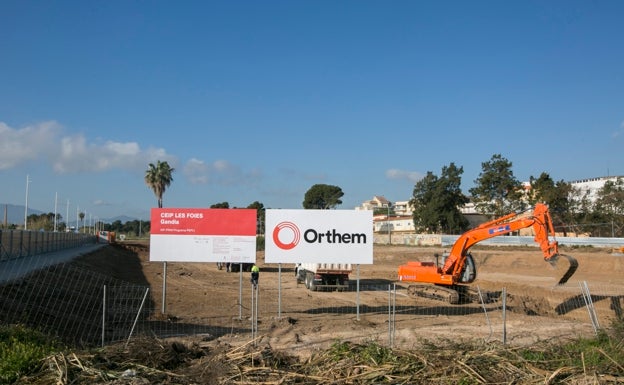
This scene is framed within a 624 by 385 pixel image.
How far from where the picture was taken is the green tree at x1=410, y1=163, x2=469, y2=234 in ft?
274

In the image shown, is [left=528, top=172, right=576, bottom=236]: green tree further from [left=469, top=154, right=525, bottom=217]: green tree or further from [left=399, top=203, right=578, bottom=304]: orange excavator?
[left=399, top=203, right=578, bottom=304]: orange excavator

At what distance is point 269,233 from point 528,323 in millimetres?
8672

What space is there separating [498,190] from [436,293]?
171 feet

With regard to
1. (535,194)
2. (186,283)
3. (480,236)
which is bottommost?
(186,283)

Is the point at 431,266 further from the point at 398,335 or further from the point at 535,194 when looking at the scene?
the point at 535,194

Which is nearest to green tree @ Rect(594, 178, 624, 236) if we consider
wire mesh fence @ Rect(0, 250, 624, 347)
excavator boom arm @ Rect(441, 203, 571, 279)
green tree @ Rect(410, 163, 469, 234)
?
green tree @ Rect(410, 163, 469, 234)

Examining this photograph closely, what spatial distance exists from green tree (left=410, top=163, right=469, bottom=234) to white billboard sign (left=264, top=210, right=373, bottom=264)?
6718 cm

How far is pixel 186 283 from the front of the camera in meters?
31.6

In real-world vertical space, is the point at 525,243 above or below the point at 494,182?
below

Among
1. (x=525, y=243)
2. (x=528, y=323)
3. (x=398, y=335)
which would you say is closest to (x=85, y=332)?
(x=398, y=335)

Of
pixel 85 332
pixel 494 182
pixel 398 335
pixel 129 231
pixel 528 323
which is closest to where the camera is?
pixel 85 332

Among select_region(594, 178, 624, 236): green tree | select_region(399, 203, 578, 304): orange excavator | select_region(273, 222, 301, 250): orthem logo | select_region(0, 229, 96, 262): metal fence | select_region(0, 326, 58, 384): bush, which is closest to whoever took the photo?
select_region(0, 326, 58, 384): bush

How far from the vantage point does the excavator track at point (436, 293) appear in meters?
23.0

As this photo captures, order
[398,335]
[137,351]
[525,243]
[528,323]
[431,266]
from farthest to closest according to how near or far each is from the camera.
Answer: [525,243]
[431,266]
[528,323]
[398,335]
[137,351]
